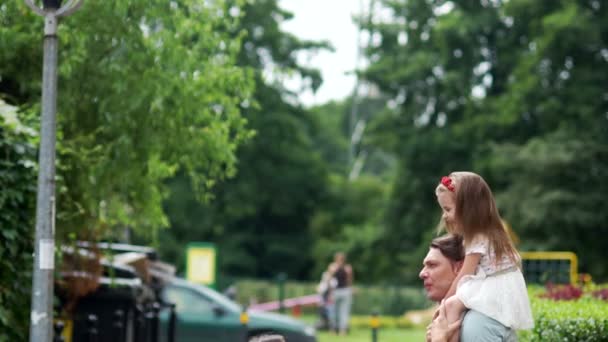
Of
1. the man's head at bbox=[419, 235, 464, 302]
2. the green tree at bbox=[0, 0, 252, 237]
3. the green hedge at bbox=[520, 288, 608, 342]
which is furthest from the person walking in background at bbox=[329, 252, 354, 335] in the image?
the man's head at bbox=[419, 235, 464, 302]

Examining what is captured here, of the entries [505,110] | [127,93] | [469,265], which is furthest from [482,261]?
[505,110]

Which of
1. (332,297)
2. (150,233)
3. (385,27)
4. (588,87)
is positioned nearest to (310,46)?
(385,27)

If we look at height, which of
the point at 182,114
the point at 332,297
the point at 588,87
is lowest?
the point at 332,297

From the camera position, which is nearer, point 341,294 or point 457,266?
point 457,266

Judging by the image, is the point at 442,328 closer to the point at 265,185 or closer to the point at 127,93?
the point at 127,93

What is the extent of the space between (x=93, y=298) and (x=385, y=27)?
34.6 metres

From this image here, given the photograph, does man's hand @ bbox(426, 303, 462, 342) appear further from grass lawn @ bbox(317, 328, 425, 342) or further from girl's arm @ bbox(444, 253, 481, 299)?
grass lawn @ bbox(317, 328, 425, 342)

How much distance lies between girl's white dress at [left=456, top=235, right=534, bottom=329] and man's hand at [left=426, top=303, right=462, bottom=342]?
99 mm

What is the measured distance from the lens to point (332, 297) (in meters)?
27.3

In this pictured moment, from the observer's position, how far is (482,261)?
503cm

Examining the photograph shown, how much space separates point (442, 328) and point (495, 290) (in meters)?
0.26

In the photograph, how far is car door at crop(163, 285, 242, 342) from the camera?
826 inches

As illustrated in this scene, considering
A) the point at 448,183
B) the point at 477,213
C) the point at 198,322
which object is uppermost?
the point at 448,183

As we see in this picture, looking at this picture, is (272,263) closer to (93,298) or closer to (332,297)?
(332,297)
